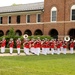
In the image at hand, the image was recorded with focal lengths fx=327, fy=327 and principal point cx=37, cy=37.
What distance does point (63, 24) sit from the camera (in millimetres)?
50062

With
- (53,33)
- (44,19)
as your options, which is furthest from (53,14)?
(53,33)

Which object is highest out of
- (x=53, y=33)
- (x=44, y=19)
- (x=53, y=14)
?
(x=53, y=14)

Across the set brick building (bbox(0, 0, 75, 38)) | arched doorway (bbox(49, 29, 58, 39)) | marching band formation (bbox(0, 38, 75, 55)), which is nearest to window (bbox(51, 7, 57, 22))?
brick building (bbox(0, 0, 75, 38))

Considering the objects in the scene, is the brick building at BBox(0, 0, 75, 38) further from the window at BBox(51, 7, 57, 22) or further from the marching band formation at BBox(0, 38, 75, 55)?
the marching band formation at BBox(0, 38, 75, 55)

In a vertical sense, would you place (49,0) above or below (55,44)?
above

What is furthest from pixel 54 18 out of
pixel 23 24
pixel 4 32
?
pixel 4 32

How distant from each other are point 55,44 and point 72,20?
1228 centimetres

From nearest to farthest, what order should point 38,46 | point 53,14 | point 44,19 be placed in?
point 38,46 < point 53,14 < point 44,19

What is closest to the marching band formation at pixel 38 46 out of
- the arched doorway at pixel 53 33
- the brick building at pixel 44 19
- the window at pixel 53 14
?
the brick building at pixel 44 19

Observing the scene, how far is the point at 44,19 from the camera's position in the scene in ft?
172

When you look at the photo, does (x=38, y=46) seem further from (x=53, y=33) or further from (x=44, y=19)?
(x=53, y=33)

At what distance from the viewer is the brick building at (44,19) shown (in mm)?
49681

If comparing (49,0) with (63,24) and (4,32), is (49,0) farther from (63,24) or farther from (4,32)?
(4,32)

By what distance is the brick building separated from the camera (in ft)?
163
